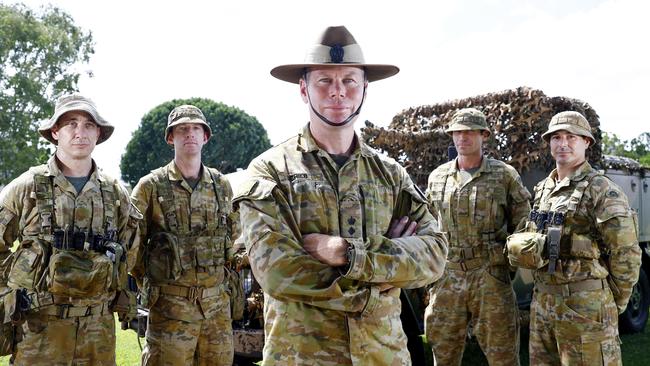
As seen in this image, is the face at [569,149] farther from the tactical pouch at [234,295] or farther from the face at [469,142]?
the tactical pouch at [234,295]

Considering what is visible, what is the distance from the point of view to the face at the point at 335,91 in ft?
8.44

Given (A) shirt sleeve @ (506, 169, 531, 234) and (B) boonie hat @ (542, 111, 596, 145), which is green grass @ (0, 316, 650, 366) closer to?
(A) shirt sleeve @ (506, 169, 531, 234)

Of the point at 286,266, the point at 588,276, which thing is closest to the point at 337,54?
the point at 286,266

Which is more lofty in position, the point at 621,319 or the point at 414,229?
the point at 414,229

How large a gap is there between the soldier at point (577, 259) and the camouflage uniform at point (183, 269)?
2.11m

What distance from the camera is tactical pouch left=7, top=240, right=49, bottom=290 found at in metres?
3.54

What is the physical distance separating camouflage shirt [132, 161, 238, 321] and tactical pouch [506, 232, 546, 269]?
203 centimetres

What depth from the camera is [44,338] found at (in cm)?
354

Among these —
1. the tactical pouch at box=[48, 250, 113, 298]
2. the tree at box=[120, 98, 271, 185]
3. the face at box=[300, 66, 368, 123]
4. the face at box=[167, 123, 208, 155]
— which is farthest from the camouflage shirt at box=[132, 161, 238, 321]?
the tree at box=[120, 98, 271, 185]

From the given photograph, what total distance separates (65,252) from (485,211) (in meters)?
2.98

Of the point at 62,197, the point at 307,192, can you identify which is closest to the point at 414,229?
the point at 307,192

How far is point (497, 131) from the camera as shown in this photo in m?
6.39

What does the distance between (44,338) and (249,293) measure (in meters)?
1.85

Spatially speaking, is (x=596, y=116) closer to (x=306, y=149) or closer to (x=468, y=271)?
(x=468, y=271)
